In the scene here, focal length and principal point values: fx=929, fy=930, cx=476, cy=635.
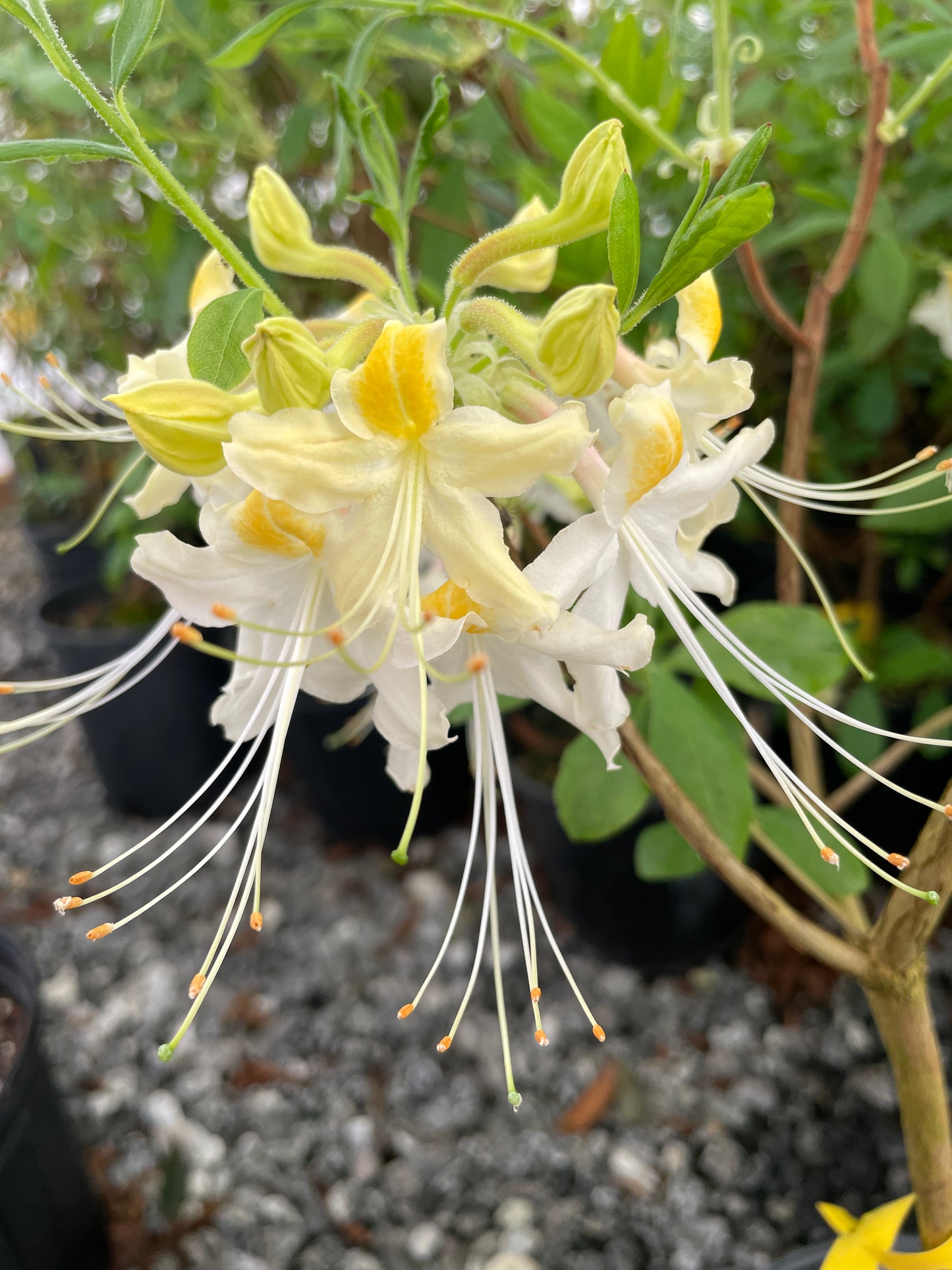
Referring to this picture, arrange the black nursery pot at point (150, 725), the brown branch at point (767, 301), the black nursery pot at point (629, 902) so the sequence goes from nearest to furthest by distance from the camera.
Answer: the brown branch at point (767, 301) → the black nursery pot at point (629, 902) → the black nursery pot at point (150, 725)

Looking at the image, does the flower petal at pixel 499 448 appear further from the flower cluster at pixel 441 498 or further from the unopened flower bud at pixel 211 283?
the unopened flower bud at pixel 211 283

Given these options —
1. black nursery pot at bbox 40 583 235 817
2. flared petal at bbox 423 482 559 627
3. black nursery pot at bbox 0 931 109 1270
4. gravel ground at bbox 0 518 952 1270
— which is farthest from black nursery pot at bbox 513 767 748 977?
flared petal at bbox 423 482 559 627

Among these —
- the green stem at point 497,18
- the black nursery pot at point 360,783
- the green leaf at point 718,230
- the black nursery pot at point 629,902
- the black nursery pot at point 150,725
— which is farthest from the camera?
the black nursery pot at point 150,725

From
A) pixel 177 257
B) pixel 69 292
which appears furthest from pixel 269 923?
pixel 69 292

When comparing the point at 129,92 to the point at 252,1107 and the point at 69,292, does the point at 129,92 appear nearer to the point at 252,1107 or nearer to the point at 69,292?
the point at 69,292

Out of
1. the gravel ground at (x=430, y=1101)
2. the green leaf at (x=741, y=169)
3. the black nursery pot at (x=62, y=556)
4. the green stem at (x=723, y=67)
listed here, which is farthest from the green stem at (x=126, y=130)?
the black nursery pot at (x=62, y=556)

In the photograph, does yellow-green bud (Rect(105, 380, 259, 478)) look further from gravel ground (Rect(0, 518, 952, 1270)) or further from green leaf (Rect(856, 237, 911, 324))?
gravel ground (Rect(0, 518, 952, 1270))
